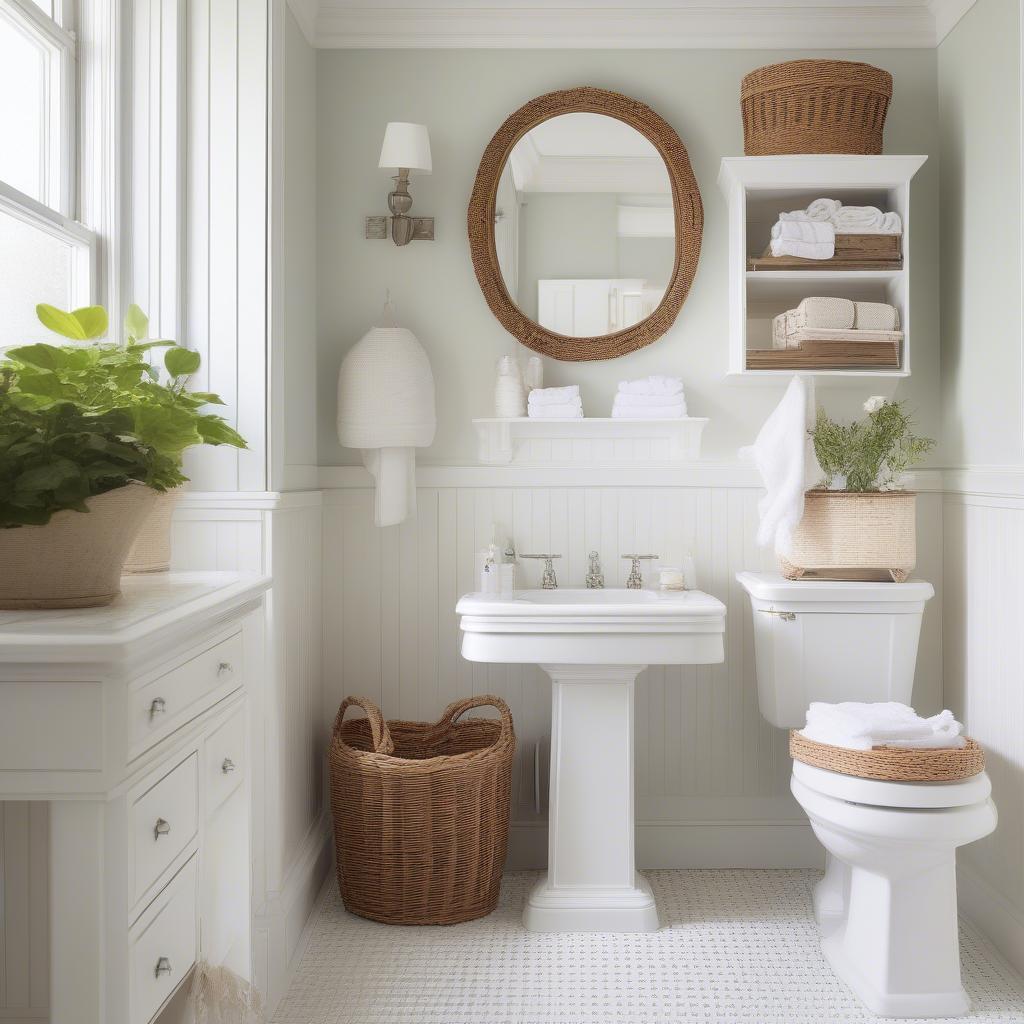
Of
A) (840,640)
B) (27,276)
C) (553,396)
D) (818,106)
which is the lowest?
(840,640)

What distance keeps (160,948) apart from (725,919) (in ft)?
5.33

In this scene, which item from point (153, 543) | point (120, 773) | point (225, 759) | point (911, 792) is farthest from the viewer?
point (911, 792)

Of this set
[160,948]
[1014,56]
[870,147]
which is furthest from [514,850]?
[1014,56]

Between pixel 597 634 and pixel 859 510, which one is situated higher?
pixel 859 510

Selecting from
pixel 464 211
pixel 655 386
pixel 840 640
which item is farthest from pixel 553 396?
pixel 840 640

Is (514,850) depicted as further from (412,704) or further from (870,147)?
(870,147)

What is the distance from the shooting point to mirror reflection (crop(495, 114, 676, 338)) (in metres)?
2.78

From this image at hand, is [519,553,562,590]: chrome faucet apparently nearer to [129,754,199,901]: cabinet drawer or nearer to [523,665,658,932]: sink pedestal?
[523,665,658,932]: sink pedestal

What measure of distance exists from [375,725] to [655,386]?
120 cm

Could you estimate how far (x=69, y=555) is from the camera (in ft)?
4.43

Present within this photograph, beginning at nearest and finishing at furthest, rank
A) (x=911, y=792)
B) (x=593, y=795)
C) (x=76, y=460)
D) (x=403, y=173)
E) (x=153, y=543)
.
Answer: (x=76, y=460)
(x=153, y=543)
(x=911, y=792)
(x=593, y=795)
(x=403, y=173)

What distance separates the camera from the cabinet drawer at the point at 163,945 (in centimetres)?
125

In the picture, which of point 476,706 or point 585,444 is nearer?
point 476,706

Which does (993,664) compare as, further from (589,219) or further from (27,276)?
(27,276)
